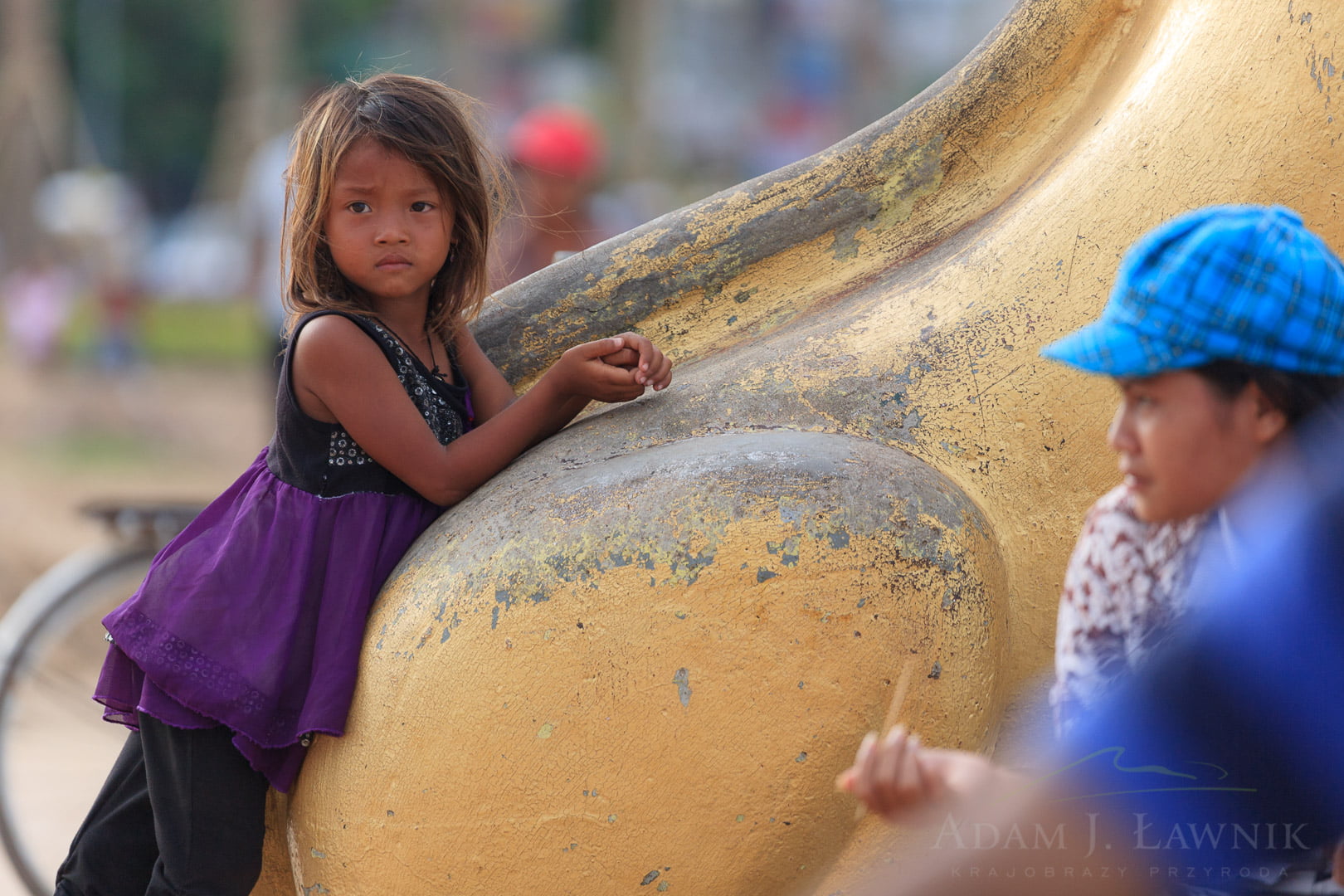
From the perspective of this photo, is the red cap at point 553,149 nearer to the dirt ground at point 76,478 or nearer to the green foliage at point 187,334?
the dirt ground at point 76,478

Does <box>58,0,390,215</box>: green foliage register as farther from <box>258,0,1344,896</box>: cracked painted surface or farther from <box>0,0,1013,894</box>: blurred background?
<box>258,0,1344,896</box>: cracked painted surface

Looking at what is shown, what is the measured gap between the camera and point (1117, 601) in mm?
1225

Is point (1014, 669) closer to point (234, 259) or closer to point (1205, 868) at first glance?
point (1205, 868)

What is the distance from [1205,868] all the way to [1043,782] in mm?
183

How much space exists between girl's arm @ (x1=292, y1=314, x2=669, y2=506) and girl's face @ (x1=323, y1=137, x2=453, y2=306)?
0.38ft

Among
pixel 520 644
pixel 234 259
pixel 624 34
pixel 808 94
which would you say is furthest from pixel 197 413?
pixel 808 94

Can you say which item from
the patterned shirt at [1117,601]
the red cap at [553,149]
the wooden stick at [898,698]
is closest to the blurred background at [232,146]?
the red cap at [553,149]

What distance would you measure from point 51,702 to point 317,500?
2131 mm

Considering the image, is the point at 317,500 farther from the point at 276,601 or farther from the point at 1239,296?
the point at 1239,296

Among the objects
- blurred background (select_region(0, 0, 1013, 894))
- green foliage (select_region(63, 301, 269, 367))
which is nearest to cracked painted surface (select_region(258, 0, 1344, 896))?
blurred background (select_region(0, 0, 1013, 894))

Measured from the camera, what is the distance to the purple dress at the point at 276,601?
165 cm

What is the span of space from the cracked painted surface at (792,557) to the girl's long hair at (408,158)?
31 centimetres

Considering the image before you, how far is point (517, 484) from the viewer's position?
1.73 m

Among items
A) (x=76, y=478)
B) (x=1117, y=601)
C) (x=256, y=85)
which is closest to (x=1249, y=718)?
(x=1117, y=601)
